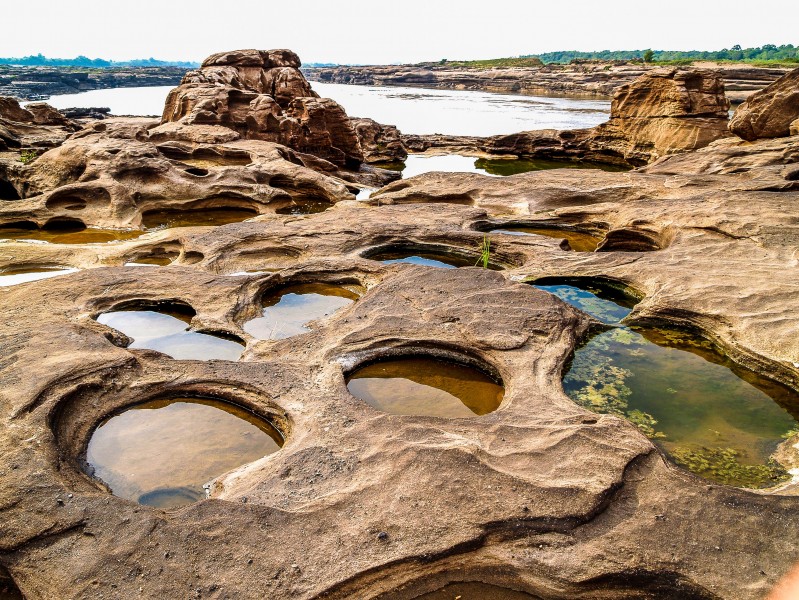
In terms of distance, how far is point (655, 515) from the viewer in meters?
4.20

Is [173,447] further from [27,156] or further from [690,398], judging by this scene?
[27,156]

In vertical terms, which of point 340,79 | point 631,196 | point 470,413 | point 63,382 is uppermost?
point 340,79

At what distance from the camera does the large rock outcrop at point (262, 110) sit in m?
21.7

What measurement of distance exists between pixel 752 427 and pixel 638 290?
3405 millimetres

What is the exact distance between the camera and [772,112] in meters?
18.9

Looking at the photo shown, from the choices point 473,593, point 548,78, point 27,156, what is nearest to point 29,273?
point 473,593

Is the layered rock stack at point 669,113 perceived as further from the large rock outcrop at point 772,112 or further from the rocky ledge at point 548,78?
the rocky ledge at point 548,78

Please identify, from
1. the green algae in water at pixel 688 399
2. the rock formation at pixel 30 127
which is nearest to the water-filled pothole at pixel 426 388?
the green algae in water at pixel 688 399

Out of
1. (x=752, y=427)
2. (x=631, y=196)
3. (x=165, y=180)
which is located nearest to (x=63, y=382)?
(x=752, y=427)

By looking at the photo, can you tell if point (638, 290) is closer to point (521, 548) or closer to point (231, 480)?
point (521, 548)

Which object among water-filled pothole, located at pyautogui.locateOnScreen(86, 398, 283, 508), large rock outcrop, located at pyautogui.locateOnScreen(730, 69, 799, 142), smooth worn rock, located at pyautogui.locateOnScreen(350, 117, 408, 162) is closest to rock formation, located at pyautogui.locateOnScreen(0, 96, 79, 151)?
smooth worn rock, located at pyautogui.locateOnScreen(350, 117, 408, 162)

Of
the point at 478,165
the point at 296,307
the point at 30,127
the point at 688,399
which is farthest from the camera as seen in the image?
the point at 478,165

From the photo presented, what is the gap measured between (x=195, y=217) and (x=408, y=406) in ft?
35.9

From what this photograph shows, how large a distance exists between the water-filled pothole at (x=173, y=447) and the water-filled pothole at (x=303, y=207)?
33.2 ft
